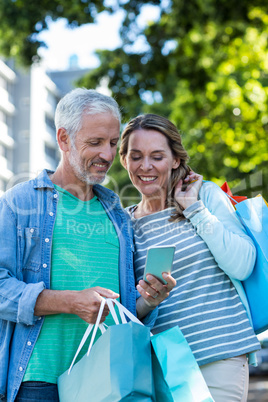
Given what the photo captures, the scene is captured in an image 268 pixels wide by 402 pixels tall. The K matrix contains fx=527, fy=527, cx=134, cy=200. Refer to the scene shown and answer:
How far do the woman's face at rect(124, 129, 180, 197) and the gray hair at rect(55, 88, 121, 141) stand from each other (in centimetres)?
38

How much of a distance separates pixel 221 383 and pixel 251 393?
1397 cm

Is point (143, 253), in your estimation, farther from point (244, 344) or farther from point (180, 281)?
point (244, 344)

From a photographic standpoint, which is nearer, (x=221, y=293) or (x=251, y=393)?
(x=221, y=293)

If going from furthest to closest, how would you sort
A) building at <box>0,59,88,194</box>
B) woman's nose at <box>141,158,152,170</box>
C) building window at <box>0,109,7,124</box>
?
building window at <box>0,109,7,124</box> < building at <box>0,59,88,194</box> < woman's nose at <box>141,158,152,170</box>

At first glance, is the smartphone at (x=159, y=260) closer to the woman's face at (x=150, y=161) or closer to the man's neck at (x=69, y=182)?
the man's neck at (x=69, y=182)

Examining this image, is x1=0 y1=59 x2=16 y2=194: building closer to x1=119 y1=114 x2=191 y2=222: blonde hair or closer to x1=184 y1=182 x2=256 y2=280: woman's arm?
x1=119 y1=114 x2=191 y2=222: blonde hair

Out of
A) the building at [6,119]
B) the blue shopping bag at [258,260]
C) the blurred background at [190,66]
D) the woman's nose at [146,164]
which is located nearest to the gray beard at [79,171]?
the woman's nose at [146,164]

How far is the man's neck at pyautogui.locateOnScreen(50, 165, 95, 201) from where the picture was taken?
2541mm

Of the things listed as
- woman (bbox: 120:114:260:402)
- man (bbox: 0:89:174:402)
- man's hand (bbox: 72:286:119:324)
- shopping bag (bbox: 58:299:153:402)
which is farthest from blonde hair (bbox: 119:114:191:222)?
shopping bag (bbox: 58:299:153:402)

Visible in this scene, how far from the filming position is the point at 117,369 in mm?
1890

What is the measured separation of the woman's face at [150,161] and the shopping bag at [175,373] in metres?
1.02

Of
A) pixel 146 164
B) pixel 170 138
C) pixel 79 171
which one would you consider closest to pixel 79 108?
pixel 79 171

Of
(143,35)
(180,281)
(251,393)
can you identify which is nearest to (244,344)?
(180,281)

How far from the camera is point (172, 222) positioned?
280cm
